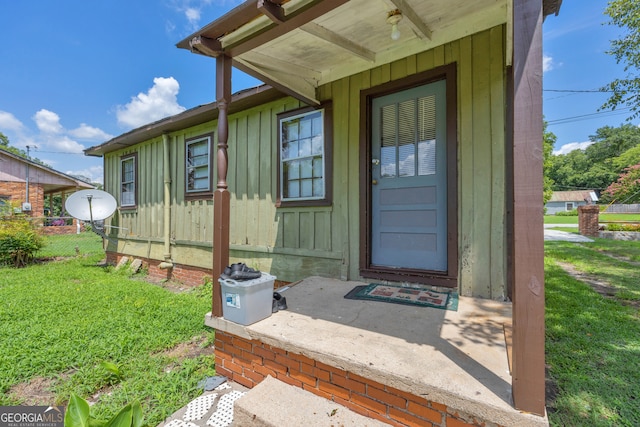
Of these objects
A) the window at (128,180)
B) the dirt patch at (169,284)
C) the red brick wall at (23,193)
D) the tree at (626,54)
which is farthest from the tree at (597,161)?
the red brick wall at (23,193)

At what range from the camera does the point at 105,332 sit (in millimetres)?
2910

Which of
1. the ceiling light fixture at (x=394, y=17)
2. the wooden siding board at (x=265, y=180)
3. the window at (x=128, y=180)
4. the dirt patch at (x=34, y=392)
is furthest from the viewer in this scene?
the window at (x=128, y=180)

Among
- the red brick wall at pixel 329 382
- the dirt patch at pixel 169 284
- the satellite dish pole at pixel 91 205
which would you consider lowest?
the dirt patch at pixel 169 284

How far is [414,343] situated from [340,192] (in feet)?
6.66

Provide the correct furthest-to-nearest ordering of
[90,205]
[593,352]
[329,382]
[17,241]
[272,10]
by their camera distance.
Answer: [17,241] → [90,205] → [593,352] → [272,10] → [329,382]

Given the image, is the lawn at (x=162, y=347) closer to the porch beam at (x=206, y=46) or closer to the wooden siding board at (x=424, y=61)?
the porch beam at (x=206, y=46)

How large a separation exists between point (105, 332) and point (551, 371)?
3909 mm

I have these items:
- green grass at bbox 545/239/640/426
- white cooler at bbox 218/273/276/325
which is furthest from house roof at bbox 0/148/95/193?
green grass at bbox 545/239/640/426

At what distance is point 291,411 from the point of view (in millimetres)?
1527

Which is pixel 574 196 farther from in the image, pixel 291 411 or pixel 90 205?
pixel 90 205

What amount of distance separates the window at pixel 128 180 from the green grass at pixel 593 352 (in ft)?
25.1

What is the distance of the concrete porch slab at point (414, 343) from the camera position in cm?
126

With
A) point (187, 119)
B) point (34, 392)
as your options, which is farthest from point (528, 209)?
point (187, 119)

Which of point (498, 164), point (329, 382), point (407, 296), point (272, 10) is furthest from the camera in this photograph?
point (407, 296)
